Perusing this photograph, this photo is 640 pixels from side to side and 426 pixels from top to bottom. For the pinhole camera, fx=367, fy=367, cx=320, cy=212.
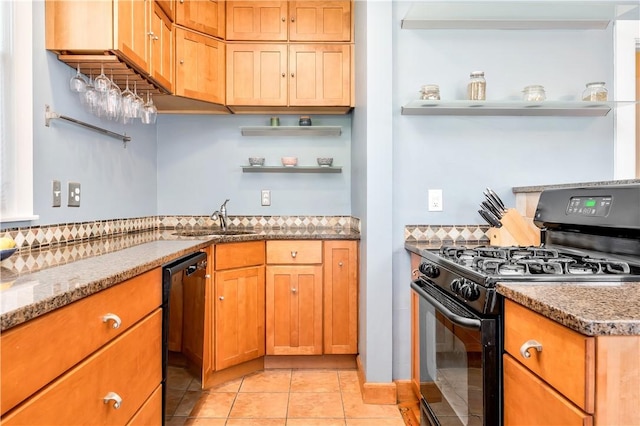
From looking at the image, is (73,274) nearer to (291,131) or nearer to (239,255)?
(239,255)

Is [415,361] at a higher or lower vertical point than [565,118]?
lower

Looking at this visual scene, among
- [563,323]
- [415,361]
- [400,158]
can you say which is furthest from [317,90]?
[563,323]

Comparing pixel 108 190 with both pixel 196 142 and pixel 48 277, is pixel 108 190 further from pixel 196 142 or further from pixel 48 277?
pixel 48 277

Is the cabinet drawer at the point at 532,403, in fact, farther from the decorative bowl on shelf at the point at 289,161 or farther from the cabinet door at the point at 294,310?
the decorative bowl on shelf at the point at 289,161

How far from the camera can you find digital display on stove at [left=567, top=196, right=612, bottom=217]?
1310 mm

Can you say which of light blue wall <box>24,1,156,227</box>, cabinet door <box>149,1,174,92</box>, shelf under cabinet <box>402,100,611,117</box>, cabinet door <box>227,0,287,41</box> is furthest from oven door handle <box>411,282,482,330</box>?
cabinet door <box>227,0,287,41</box>

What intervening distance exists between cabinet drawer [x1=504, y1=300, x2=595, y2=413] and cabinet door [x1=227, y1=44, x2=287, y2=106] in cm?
221

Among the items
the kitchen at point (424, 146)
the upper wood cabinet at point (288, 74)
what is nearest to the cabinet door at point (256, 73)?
the upper wood cabinet at point (288, 74)

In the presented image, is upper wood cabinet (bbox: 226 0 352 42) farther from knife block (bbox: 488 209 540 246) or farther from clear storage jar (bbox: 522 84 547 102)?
knife block (bbox: 488 209 540 246)

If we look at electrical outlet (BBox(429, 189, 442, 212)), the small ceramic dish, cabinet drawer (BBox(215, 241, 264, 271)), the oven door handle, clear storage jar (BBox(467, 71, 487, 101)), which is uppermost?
clear storage jar (BBox(467, 71, 487, 101))

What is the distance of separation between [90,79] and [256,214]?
1427mm

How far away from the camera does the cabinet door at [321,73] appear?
2.67 m

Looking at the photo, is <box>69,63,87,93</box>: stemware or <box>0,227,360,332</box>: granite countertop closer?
<box>0,227,360,332</box>: granite countertop

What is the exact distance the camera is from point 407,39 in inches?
84.0
